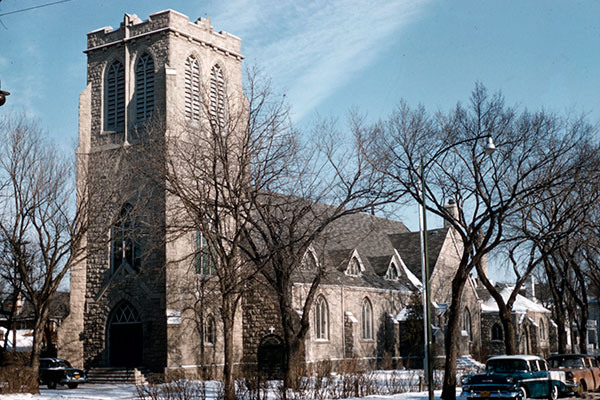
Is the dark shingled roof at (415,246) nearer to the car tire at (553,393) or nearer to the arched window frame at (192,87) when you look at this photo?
the arched window frame at (192,87)

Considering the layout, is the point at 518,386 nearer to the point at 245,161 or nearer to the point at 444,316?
the point at 245,161

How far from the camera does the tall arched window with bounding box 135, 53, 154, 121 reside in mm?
38531

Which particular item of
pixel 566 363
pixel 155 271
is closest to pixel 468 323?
pixel 155 271

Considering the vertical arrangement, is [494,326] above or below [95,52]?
below

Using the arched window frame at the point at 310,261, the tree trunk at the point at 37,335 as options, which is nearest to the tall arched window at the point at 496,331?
the arched window frame at the point at 310,261

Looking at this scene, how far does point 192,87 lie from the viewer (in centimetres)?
3903

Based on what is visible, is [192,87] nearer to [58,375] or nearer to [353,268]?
[353,268]

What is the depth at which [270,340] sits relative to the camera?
3872 cm

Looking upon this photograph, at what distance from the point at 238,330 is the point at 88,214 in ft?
41.6

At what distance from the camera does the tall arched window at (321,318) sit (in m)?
41.9

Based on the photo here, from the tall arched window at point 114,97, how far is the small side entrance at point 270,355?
44.8ft

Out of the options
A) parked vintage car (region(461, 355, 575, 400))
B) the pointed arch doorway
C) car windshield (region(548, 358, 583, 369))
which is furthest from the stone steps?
car windshield (region(548, 358, 583, 369))

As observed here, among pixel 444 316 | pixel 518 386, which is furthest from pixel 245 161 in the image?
pixel 444 316

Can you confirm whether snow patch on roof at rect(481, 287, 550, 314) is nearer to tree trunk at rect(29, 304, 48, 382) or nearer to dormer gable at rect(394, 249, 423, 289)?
dormer gable at rect(394, 249, 423, 289)
